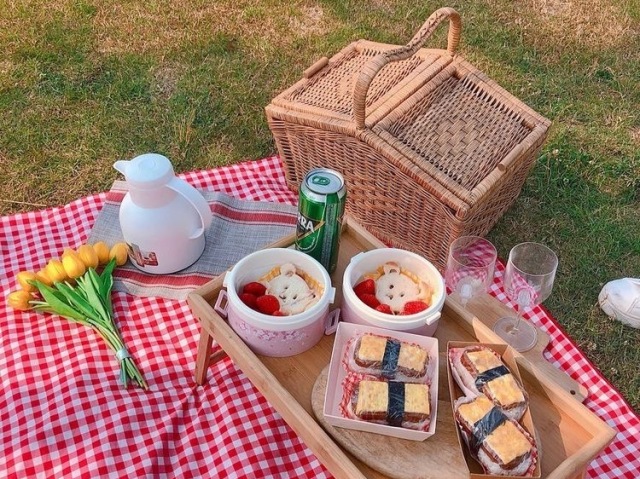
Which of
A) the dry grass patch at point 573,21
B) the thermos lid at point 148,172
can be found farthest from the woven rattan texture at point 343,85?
the dry grass patch at point 573,21

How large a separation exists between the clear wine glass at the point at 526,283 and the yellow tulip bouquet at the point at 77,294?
Answer: 101cm

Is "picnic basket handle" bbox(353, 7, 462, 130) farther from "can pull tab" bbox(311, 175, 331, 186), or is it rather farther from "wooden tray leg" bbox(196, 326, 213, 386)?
"wooden tray leg" bbox(196, 326, 213, 386)

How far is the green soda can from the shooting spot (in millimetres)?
1383

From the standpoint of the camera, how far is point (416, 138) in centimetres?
195

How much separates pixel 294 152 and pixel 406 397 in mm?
1169

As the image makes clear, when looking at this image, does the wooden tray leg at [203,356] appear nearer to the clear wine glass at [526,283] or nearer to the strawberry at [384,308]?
the strawberry at [384,308]

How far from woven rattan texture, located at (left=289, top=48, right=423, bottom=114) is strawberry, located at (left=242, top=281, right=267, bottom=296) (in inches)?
31.4

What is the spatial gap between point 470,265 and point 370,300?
339 mm

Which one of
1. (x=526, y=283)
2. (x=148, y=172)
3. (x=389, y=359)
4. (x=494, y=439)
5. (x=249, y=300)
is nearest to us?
(x=494, y=439)

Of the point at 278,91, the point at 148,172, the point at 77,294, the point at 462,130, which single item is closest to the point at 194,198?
the point at 148,172

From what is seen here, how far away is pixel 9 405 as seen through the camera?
1623mm

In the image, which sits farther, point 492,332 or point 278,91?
point 278,91

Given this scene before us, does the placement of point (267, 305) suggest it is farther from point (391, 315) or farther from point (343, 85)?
point (343, 85)

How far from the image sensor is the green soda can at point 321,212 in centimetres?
138
